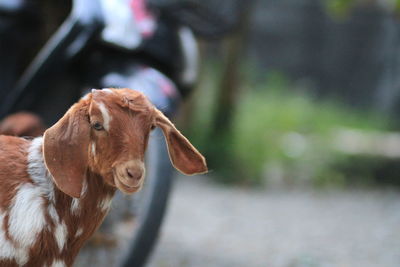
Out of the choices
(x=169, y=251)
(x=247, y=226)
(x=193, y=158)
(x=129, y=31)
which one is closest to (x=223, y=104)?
(x=247, y=226)

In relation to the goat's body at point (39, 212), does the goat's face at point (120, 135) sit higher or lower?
higher

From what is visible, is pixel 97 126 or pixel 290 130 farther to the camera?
pixel 290 130

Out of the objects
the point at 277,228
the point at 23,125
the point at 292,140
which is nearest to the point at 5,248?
the point at 23,125

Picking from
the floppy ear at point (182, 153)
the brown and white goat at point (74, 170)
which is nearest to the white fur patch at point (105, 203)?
the brown and white goat at point (74, 170)

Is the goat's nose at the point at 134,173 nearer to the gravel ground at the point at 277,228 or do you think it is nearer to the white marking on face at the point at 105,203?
the white marking on face at the point at 105,203

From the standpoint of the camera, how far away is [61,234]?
7.28ft

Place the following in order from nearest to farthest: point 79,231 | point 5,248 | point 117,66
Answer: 1. point 5,248
2. point 79,231
3. point 117,66

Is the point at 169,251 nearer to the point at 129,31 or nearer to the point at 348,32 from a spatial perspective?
the point at 129,31

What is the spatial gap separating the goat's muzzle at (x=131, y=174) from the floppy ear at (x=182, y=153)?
217 millimetres

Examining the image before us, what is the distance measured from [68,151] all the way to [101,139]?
108mm

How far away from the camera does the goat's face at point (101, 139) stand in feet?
6.72

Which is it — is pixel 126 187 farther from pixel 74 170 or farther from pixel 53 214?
pixel 53 214

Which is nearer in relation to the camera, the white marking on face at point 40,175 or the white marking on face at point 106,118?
the white marking on face at point 106,118

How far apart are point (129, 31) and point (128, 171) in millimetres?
1835
